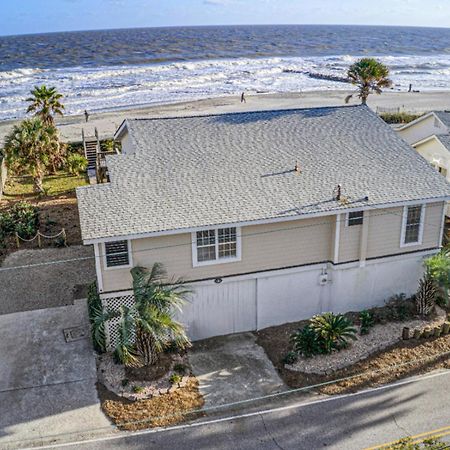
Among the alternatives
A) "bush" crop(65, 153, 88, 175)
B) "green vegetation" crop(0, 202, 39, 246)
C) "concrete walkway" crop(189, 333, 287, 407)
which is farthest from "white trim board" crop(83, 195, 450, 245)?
"bush" crop(65, 153, 88, 175)

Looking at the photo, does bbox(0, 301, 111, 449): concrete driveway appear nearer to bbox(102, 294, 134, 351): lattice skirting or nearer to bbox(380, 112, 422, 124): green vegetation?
bbox(102, 294, 134, 351): lattice skirting

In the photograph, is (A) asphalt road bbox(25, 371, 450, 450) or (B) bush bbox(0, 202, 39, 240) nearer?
(A) asphalt road bbox(25, 371, 450, 450)

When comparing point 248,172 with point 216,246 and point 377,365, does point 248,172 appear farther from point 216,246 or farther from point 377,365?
point 377,365

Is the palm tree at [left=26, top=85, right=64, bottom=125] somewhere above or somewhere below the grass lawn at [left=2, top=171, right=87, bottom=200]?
above

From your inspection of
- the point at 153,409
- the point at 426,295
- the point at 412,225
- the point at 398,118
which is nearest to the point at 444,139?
the point at 412,225

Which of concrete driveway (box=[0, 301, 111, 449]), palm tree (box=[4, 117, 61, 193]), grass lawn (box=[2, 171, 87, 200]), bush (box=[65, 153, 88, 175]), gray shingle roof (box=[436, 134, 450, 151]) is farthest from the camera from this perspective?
bush (box=[65, 153, 88, 175])
